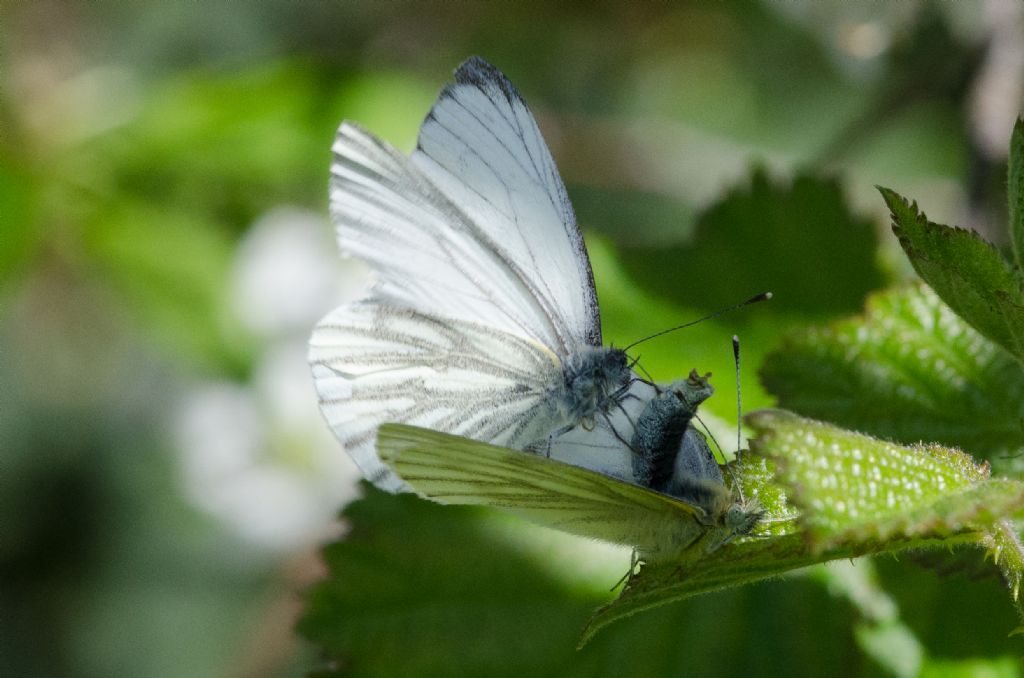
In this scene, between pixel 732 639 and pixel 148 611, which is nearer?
pixel 732 639

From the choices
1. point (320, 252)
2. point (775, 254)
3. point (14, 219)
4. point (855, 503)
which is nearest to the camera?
point (855, 503)

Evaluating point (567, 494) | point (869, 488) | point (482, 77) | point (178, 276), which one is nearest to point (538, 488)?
point (567, 494)

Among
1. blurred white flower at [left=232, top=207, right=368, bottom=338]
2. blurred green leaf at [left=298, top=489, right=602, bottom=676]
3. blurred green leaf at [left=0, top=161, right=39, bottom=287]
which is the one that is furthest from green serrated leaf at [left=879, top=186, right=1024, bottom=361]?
blurred green leaf at [left=0, top=161, right=39, bottom=287]

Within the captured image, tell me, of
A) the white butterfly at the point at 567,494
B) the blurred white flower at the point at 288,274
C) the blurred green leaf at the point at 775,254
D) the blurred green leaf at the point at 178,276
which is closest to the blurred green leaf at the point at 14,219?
the blurred green leaf at the point at 178,276

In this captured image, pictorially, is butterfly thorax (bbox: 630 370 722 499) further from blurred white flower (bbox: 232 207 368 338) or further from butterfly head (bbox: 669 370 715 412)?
blurred white flower (bbox: 232 207 368 338)

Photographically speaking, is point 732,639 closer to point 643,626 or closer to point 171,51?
point 643,626

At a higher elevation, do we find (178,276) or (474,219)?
(178,276)

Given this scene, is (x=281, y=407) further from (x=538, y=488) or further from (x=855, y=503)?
(x=855, y=503)

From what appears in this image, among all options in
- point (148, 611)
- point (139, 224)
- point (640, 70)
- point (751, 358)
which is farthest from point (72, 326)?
point (751, 358)
